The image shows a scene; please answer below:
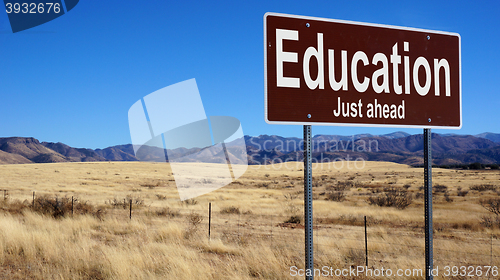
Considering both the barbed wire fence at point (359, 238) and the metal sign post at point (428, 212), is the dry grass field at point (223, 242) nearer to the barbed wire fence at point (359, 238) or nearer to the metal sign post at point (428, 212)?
the barbed wire fence at point (359, 238)

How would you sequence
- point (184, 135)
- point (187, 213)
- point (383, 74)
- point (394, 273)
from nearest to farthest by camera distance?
point (383, 74)
point (394, 273)
point (184, 135)
point (187, 213)

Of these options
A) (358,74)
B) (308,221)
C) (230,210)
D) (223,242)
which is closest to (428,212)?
(308,221)

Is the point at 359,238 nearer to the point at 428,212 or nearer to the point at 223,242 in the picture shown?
the point at 223,242

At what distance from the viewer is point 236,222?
15.4m

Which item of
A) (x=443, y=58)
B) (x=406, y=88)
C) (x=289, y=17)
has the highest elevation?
(x=289, y=17)

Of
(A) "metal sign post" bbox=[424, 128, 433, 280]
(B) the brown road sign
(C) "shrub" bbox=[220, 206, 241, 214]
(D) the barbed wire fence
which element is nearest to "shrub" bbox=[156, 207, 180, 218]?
(D) the barbed wire fence

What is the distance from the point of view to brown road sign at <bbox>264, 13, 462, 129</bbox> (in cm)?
298

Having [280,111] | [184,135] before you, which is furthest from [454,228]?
[280,111]

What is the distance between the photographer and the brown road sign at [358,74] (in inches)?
117

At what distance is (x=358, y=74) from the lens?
3.24 meters

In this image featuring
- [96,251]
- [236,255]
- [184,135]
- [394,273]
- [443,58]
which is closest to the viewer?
[443,58]

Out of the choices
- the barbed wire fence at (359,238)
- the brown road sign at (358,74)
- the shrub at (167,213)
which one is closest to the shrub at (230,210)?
the barbed wire fence at (359,238)

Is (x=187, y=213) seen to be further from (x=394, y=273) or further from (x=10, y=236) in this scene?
(x=394, y=273)

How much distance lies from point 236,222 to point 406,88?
13.1m
